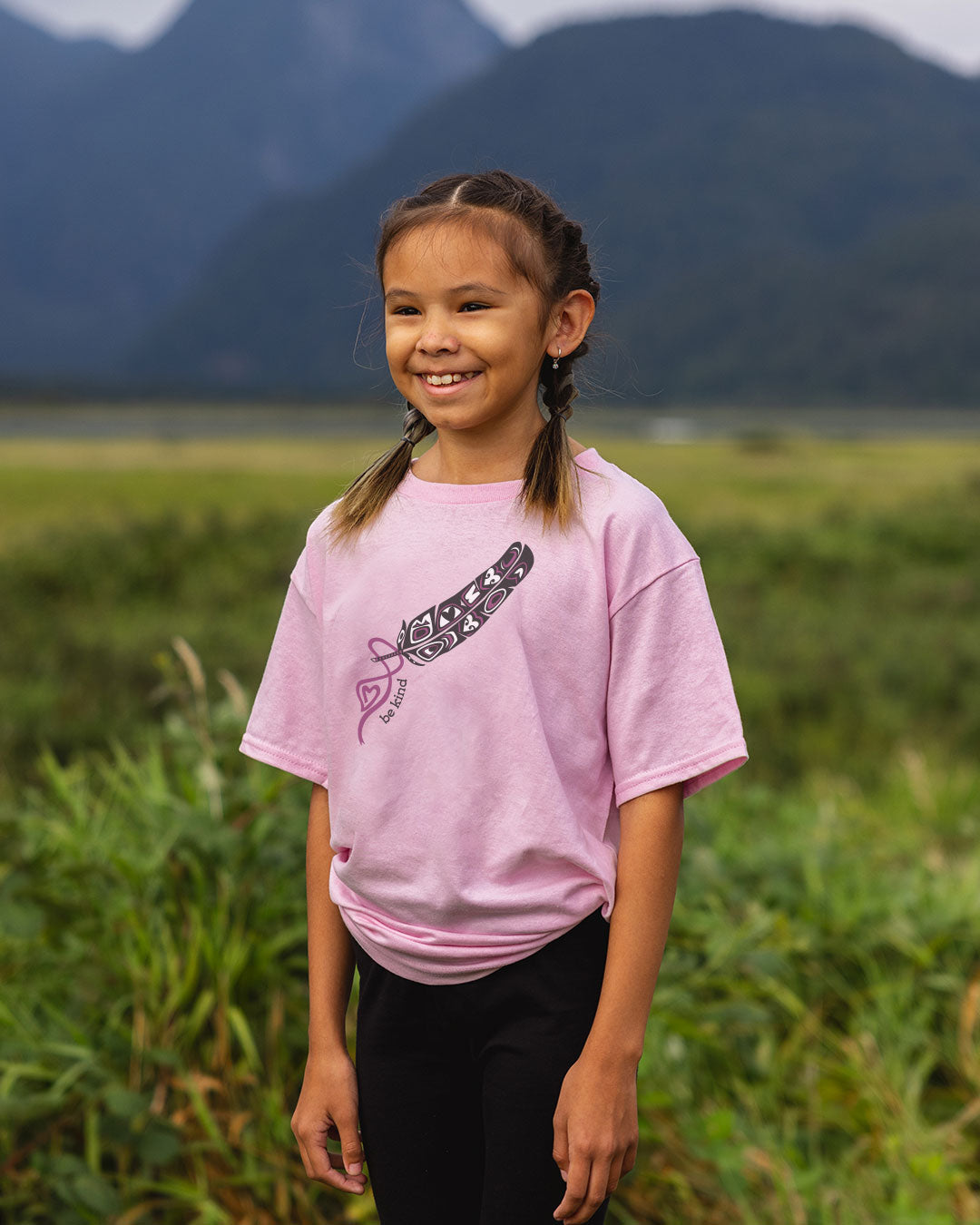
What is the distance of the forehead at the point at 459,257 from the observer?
1.35m

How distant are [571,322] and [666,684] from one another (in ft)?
1.37

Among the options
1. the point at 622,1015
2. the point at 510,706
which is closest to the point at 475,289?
the point at 510,706

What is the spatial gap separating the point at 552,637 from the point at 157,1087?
1.41 metres

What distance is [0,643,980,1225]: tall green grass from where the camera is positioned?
7.31 feet

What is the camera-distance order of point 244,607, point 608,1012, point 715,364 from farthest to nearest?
point 715,364
point 244,607
point 608,1012

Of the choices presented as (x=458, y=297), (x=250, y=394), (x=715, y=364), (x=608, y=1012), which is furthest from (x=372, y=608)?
(x=715, y=364)

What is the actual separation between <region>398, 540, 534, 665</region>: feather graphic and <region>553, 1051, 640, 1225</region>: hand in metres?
0.45

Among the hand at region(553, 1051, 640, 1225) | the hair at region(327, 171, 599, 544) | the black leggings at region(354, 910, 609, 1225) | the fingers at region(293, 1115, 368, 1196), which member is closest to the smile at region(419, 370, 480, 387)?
the hair at region(327, 171, 599, 544)

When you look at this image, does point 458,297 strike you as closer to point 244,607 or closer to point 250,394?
point 244,607

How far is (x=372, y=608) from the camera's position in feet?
4.61

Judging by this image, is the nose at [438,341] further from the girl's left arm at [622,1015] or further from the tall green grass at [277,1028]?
the tall green grass at [277,1028]

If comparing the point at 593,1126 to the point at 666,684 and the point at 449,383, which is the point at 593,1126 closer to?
the point at 666,684

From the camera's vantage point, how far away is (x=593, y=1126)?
1315 millimetres

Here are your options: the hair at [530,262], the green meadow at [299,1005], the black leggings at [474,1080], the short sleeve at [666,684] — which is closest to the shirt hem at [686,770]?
the short sleeve at [666,684]
